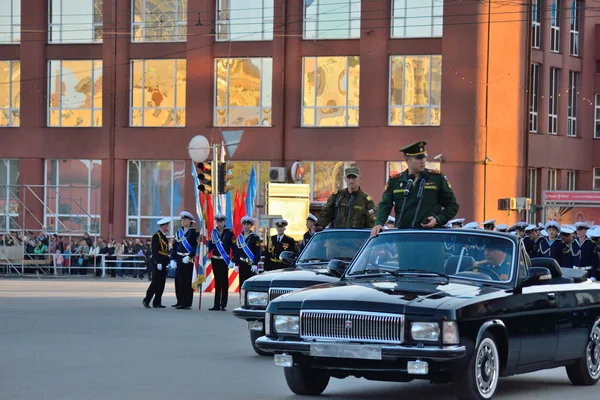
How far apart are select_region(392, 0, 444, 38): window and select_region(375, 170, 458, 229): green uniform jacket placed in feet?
118

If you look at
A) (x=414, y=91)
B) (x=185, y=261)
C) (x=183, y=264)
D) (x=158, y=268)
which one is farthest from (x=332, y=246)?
(x=414, y=91)

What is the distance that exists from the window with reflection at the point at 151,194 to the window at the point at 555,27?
16201 millimetres

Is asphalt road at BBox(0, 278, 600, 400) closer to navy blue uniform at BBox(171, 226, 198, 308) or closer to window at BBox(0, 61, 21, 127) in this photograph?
navy blue uniform at BBox(171, 226, 198, 308)

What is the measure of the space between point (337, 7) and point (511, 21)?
6631 mm

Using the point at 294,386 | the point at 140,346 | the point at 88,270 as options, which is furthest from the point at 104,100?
the point at 294,386

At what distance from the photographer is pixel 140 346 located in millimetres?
17750

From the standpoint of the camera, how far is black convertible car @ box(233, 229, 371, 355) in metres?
16.0

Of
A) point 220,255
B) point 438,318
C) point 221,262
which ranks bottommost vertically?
point 221,262

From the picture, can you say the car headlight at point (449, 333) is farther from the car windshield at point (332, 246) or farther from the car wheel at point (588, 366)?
the car windshield at point (332, 246)

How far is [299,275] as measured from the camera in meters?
16.2

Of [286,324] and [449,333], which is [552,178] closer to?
[286,324]

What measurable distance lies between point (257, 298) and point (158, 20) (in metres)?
38.2

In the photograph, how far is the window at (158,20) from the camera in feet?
174

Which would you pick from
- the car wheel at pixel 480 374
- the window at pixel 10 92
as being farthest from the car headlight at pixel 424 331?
the window at pixel 10 92
